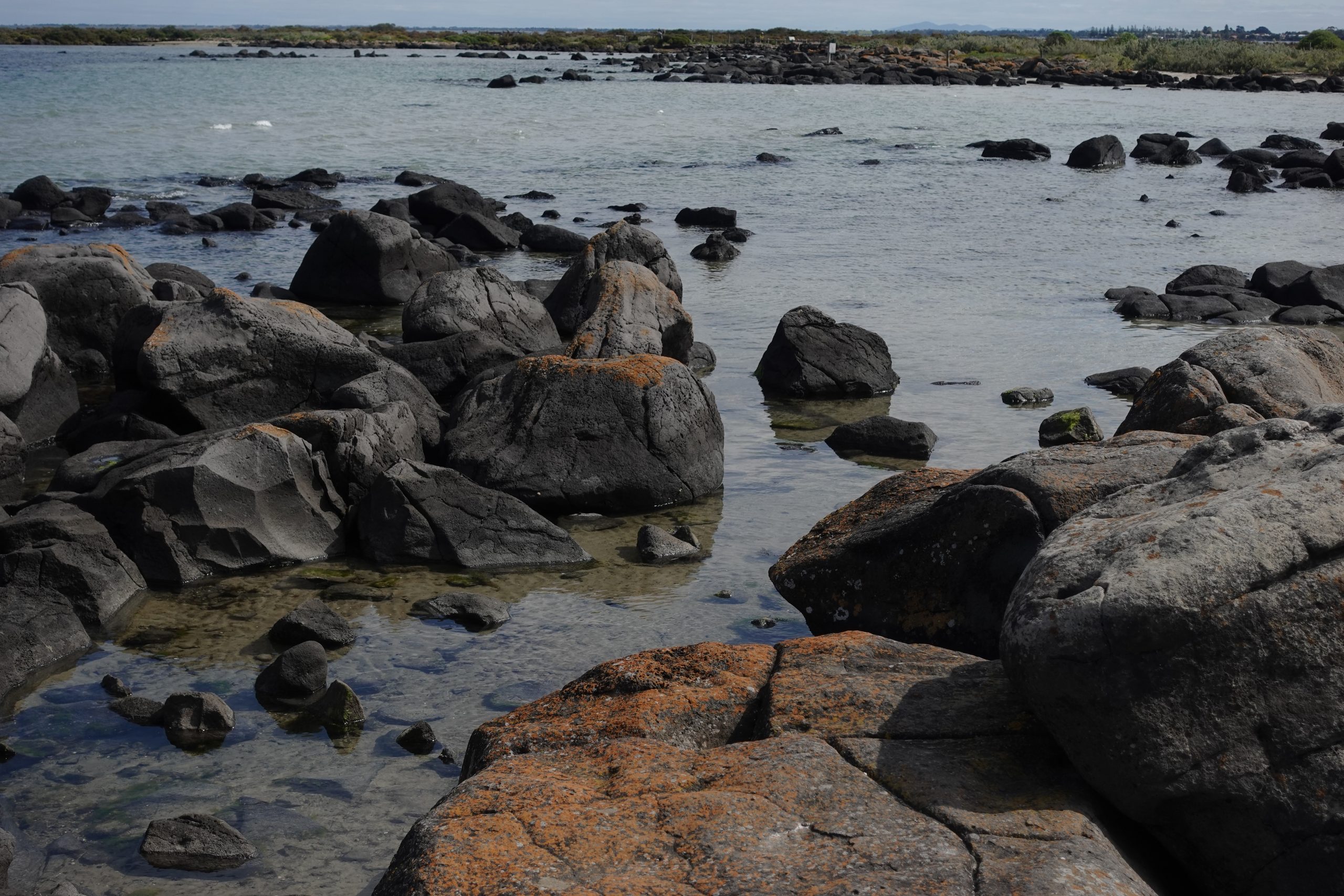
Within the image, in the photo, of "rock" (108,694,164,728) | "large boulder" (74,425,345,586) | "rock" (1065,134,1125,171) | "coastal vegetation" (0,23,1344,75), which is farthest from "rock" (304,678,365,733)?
"coastal vegetation" (0,23,1344,75)

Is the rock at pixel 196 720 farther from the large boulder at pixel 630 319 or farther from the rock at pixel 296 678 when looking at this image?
the large boulder at pixel 630 319

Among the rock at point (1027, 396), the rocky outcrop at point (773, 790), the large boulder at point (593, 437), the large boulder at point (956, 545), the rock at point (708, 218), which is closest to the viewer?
the rocky outcrop at point (773, 790)

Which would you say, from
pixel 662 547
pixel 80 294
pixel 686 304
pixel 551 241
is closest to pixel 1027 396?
pixel 662 547

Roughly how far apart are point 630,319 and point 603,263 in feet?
10.2

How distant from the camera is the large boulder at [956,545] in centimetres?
621

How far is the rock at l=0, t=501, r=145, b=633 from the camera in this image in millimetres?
8148

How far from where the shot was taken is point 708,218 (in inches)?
1083

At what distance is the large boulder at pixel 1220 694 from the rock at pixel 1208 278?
56.0 feet

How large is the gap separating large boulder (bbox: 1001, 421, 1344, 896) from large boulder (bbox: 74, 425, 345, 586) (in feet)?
22.0

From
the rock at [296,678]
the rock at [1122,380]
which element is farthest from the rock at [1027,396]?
the rock at [296,678]

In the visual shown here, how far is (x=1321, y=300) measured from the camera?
18.5 meters

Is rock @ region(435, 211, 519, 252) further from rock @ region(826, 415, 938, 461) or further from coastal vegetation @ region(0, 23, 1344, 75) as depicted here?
coastal vegetation @ region(0, 23, 1344, 75)

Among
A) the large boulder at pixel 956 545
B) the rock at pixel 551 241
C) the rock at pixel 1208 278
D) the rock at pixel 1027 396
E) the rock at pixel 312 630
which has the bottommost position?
the rock at pixel 551 241

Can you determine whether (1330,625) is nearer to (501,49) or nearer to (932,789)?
(932,789)
